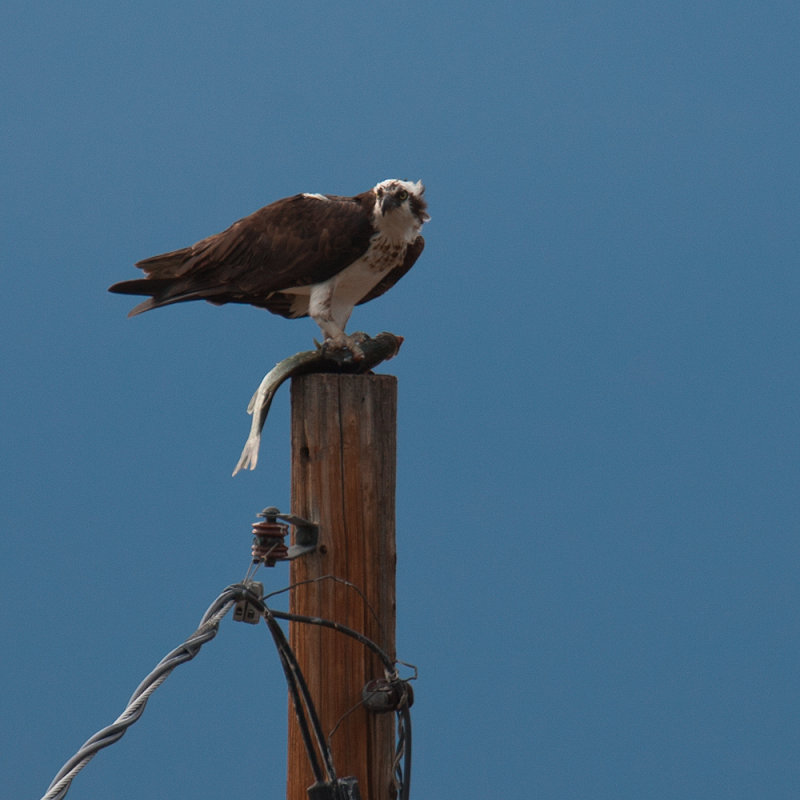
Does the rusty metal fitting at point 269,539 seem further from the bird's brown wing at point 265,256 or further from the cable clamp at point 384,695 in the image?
the bird's brown wing at point 265,256

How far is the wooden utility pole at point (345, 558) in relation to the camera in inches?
119

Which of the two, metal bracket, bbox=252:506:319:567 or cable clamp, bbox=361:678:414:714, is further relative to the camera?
cable clamp, bbox=361:678:414:714

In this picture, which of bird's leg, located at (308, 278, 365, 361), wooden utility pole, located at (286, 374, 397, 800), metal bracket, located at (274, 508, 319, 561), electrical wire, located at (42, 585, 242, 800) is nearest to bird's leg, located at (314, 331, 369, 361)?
bird's leg, located at (308, 278, 365, 361)

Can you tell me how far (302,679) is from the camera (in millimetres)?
2775

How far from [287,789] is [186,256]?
1.50 meters

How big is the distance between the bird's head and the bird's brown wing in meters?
0.04

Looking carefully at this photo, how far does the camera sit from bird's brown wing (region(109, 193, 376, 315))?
324 centimetres

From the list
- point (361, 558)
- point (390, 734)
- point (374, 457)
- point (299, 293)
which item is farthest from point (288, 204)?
point (390, 734)

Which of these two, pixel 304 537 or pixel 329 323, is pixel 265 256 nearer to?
pixel 329 323

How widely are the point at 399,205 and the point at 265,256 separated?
0.40 m

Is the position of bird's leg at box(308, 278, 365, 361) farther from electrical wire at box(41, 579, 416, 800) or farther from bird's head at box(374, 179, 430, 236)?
electrical wire at box(41, 579, 416, 800)

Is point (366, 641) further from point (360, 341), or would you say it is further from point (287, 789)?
point (360, 341)

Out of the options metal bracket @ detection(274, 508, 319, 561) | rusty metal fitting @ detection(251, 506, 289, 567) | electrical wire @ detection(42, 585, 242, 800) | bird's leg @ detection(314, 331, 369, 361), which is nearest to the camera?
electrical wire @ detection(42, 585, 242, 800)

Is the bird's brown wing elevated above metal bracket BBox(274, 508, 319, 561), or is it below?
above
